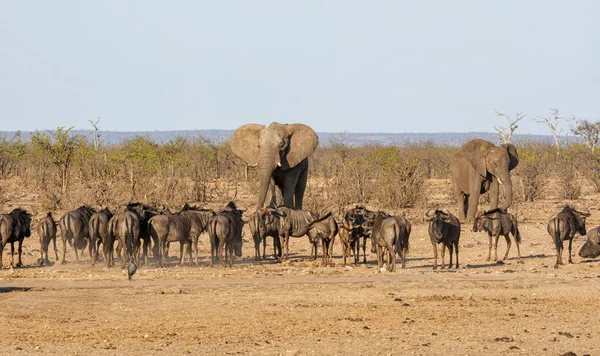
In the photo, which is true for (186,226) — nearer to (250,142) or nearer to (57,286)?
(57,286)

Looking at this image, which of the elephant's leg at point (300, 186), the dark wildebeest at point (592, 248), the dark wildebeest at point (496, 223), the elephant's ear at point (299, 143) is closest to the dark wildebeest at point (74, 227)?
the elephant's ear at point (299, 143)

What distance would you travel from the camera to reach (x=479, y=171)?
94.1 feet

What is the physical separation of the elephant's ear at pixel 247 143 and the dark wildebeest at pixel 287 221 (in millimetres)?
5094

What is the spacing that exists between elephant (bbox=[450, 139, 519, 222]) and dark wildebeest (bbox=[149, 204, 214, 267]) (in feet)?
31.5

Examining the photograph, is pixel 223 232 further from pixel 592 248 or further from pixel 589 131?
pixel 589 131

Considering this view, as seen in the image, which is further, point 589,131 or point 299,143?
point 589,131

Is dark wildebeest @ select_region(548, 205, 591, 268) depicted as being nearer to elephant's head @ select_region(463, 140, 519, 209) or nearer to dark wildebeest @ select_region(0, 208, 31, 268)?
elephant's head @ select_region(463, 140, 519, 209)

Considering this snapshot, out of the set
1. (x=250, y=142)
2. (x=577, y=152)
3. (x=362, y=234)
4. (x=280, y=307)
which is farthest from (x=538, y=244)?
(x=577, y=152)

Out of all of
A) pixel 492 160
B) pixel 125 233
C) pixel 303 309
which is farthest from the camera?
pixel 492 160

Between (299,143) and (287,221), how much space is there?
494 centimetres

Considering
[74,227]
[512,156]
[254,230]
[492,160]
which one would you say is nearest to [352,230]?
[254,230]

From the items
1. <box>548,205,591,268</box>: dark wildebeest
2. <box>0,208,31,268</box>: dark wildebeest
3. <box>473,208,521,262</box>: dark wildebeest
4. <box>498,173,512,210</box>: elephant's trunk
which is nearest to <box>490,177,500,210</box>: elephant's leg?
<box>498,173,512,210</box>: elephant's trunk

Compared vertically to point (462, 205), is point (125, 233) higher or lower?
lower

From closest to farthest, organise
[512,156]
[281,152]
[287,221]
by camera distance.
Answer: [287,221], [281,152], [512,156]
